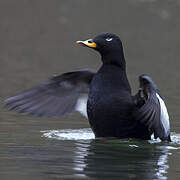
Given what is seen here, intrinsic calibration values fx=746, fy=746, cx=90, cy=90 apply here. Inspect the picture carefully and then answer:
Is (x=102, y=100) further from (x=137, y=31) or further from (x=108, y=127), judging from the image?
(x=137, y=31)

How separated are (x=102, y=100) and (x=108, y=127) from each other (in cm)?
30

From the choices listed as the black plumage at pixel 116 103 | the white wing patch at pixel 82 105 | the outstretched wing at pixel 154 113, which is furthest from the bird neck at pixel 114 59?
the white wing patch at pixel 82 105

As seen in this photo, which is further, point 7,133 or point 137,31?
point 137,31

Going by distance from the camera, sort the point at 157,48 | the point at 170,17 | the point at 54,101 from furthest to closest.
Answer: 1. the point at 170,17
2. the point at 157,48
3. the point at 54,101

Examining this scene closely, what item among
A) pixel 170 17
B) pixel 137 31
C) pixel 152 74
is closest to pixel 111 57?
pixel 152 74

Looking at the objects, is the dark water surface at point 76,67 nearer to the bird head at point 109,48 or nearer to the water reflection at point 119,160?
the water reflection at point 119,160

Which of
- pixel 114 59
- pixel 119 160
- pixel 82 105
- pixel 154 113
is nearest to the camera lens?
pixel 119 160

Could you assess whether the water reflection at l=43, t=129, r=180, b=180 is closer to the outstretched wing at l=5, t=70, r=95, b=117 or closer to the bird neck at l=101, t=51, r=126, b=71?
the outstretched wing at l=5, t=70, r=95, b=117

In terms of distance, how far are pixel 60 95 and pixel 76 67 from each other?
1156 cm

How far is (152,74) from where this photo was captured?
63.3 feet

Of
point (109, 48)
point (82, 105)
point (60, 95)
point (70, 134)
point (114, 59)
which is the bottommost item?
point (70, 134)

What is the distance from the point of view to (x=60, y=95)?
8992 millimetres

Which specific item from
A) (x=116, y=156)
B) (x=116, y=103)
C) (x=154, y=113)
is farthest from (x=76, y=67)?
(x=116, y=156)

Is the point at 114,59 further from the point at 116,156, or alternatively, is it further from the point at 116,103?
the point at 116,156
